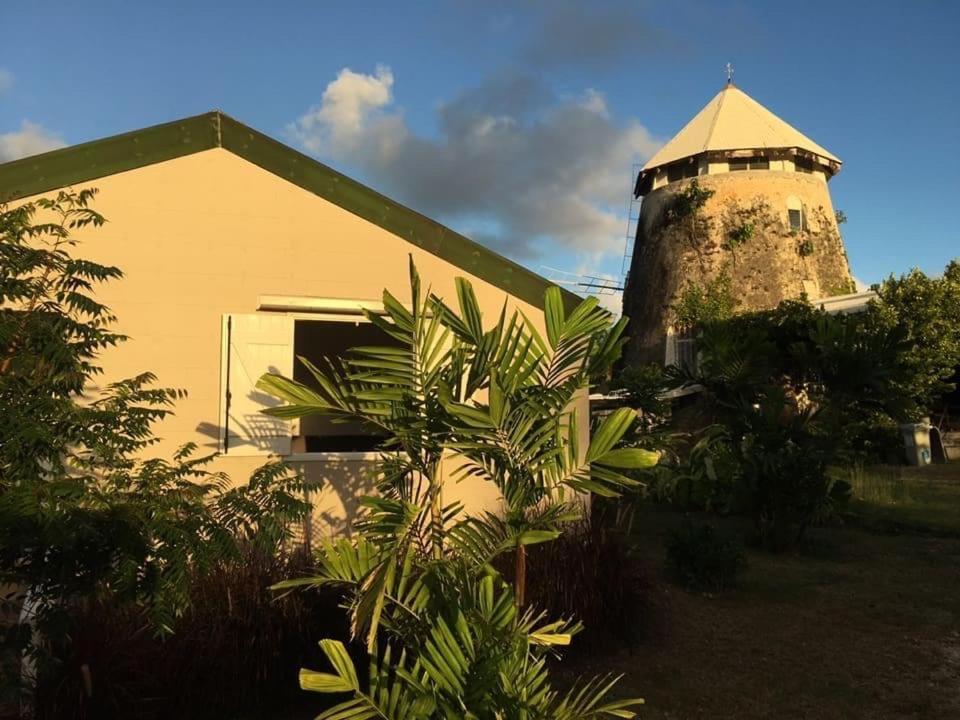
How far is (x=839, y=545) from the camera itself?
9500 millimetres

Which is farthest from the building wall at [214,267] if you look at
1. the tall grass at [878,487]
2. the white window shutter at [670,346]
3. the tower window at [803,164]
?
the tower window at [803,164]

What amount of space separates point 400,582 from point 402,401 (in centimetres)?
88

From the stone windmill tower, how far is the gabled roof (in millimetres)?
20995

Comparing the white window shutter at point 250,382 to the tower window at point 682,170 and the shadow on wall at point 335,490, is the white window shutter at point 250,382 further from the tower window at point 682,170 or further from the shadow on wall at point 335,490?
the tower window at point 682,170

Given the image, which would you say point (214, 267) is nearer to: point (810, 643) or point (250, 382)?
point (250, 382)

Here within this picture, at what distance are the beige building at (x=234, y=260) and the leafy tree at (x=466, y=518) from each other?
2643 mm

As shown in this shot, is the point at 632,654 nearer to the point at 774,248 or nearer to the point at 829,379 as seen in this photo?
the point at 829,379

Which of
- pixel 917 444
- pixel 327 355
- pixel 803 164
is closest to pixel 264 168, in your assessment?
pixel 327 355

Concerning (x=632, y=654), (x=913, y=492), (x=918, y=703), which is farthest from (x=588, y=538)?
(x=913, y=492)

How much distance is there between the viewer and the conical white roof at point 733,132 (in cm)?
2725

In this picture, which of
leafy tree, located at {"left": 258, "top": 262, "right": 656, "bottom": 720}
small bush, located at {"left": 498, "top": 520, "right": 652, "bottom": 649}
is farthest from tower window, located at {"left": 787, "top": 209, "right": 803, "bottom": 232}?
leafy tree, located at {"left": 258, "top": 262, "right": 656, "bottom": 720}

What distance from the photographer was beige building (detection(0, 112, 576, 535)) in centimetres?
605

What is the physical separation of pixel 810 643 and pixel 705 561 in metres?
1.53

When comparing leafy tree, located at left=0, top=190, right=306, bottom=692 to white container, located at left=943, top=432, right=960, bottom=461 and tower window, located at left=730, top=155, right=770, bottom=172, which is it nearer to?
white container, located at left=943, top=432, right=960, bottom=461
